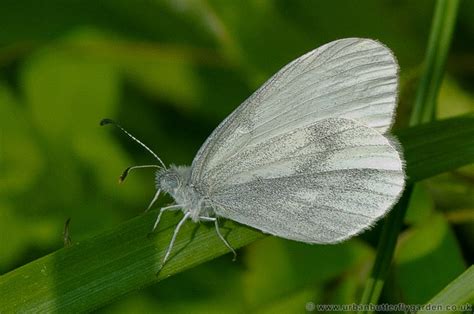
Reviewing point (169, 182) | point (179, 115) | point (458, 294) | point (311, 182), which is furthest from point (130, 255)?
point (179, 115)

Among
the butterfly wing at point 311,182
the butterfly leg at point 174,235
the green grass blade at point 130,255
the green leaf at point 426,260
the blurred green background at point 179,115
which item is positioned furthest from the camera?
the blurred green background at point 179,115

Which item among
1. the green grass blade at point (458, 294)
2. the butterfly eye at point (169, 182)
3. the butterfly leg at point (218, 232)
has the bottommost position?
the green grass blade at point (458, 294)

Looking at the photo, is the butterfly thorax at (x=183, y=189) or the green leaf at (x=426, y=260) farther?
the green leaf at (x=426, y=260)

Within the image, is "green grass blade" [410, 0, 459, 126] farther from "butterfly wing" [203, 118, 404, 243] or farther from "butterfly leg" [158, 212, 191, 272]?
"butterfly leg" [158, 212, 191, 272]

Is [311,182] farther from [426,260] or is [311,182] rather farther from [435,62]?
[435,62]

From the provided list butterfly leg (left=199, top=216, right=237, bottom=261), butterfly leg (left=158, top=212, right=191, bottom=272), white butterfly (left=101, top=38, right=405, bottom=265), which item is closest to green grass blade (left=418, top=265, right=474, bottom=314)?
white butterfly (left=101, top=38, right=405, bottom=265)

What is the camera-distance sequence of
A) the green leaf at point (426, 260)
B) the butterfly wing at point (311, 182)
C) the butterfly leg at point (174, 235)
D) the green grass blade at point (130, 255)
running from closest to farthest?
1. the green grass blade at point (130, 255)
2. the butterfly leg at point (174, 235)
3. the butterfly wing at point (311, 182)
4. the green leaf at point (426, 260)

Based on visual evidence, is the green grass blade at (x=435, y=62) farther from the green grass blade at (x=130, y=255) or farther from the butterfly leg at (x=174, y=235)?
the butterfly leg at (x=174, y=235)

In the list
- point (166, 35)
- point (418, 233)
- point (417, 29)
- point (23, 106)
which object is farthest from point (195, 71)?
point (418, 233)

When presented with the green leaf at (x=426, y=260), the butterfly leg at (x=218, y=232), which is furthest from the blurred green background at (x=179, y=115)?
the butterfly leg at (x=218, y=232)

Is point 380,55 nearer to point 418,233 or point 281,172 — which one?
point 281,172
